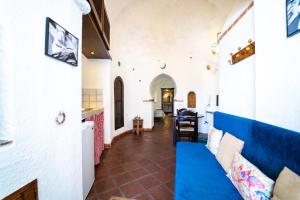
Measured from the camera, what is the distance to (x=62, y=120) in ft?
3.62

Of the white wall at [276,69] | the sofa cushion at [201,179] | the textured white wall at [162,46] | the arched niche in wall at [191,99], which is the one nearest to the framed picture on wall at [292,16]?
the white wall at [276,69]

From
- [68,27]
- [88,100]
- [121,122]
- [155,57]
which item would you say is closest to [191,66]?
A: [155,57]

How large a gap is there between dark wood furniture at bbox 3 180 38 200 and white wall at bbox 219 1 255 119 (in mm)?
2028

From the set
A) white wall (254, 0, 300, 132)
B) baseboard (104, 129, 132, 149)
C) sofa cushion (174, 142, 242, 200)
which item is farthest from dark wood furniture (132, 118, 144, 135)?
white wall (254, 0, 300, 132)

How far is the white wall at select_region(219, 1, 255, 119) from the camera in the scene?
1.61 meters

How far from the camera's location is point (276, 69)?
3.87 feet

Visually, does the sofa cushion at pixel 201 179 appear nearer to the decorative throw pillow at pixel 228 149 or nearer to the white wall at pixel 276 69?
the decorative throw pillow at pixel 228 149

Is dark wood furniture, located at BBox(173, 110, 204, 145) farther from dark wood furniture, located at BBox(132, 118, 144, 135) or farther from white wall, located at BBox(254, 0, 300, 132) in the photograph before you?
white wall, located at BBox(254, 0, 300, 132)

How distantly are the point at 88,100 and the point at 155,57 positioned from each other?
2749 mm

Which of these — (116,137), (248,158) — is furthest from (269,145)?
(116,137)

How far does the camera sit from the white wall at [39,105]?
0.73 metres

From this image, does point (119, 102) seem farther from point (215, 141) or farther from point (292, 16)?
point (292, 16)

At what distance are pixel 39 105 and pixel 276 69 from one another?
1.83 meters

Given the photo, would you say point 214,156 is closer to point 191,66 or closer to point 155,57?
point 191,66
